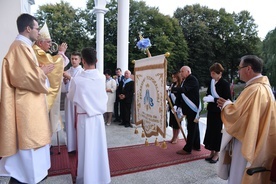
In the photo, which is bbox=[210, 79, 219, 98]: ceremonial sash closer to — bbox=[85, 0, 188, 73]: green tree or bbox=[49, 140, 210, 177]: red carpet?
bbox=[49, 140, 210, 177]: red carpet

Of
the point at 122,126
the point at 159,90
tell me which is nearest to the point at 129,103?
the point at 122,126

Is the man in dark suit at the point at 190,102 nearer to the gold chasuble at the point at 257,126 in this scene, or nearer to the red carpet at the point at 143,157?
the red carpet at the point at 143,157

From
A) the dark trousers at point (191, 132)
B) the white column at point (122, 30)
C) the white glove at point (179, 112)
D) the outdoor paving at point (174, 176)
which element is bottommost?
the outdoor paving at point (174, 176)

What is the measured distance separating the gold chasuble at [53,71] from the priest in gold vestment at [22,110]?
79 cm

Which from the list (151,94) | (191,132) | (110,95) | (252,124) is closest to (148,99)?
(151,94)

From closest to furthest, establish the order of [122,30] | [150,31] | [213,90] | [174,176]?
[174,176] < [213,90] < [122,30] < [150,31]

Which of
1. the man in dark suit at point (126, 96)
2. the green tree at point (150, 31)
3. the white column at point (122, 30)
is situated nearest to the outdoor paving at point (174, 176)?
the man in dark suit at point (126, 96)

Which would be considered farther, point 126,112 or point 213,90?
point 126,112

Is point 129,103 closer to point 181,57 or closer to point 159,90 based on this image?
point 159,90

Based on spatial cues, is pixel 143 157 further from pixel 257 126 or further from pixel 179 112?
pixel 257 126

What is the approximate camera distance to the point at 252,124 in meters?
2.42

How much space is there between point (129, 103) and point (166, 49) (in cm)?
1953

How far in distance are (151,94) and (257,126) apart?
2105 millimetres

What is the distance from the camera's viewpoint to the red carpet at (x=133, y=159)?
12.3 feet
